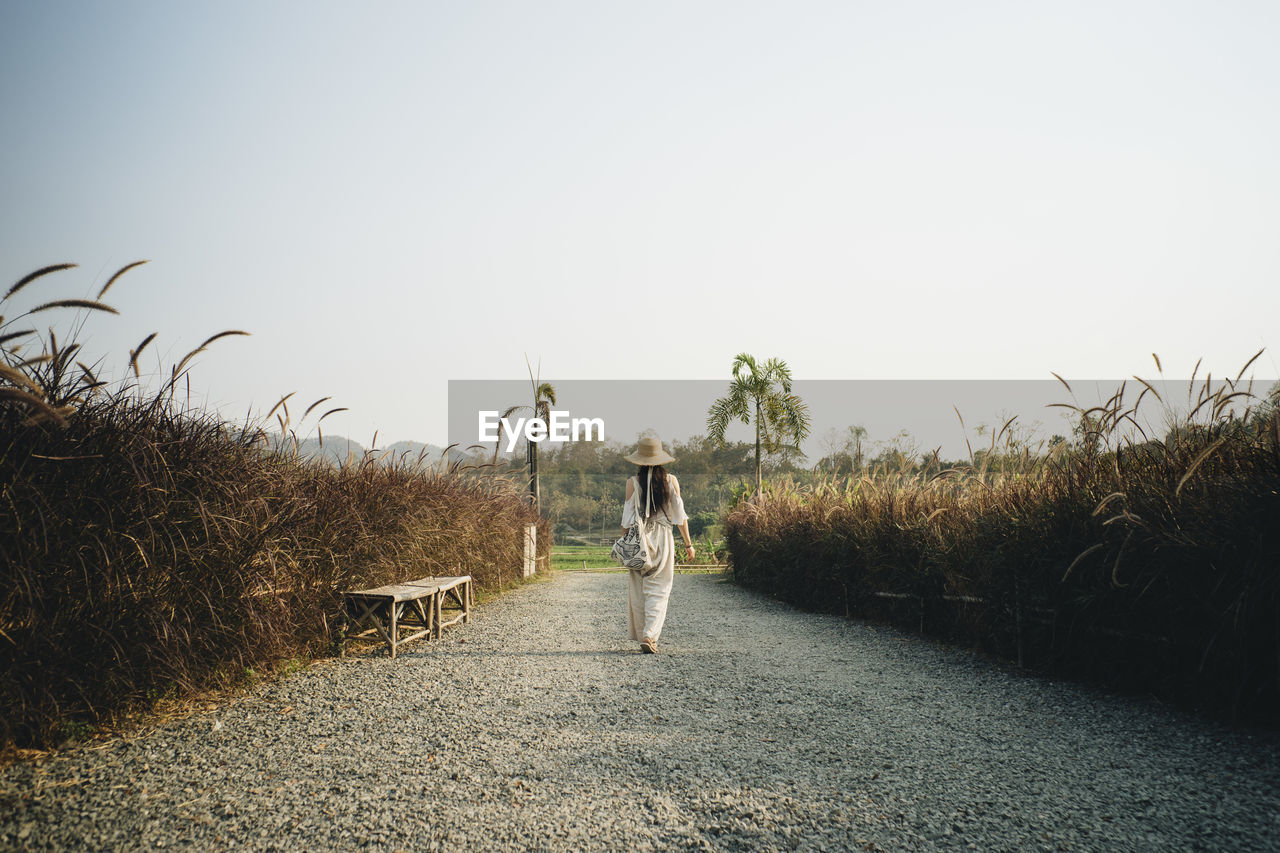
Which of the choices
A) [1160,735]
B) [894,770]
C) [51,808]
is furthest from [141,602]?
[1160,735]

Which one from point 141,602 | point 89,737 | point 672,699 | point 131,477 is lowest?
point 672,699

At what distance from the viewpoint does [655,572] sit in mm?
6414

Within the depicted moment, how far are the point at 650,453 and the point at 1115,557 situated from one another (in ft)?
12.9

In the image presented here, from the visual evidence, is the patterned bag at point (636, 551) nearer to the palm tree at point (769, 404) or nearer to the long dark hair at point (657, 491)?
the long dark hair at point (657, 491)

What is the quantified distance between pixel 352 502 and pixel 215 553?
208 cm

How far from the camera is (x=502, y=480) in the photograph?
1259 centimetres

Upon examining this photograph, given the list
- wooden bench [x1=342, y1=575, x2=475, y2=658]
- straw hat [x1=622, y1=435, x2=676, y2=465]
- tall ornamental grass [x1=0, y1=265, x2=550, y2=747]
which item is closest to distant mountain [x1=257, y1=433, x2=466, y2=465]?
tall ornamental grass [x1=0, y1=265, x2=550, y2=747]

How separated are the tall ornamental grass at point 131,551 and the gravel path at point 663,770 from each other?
0.31 meters

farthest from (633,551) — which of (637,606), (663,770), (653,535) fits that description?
(663,770)

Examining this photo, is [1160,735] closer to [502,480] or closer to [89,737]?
[89,737]

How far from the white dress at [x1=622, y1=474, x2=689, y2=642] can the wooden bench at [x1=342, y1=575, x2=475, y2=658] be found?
1960 mm

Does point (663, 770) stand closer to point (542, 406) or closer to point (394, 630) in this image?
point (394, 630)

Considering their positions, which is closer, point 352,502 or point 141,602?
point 141,602

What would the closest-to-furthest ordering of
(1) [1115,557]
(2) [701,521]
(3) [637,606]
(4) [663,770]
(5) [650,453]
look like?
(4) [663,770] < (1) [1115,557] < (3) [637,606] < (5) [650,453] < (2) [701,521]
